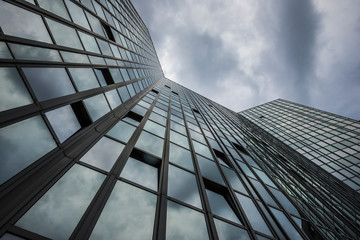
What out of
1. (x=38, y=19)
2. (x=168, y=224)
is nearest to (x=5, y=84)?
(x=38, y=19)

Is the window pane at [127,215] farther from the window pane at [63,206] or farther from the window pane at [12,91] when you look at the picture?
the window pane at [12,91]

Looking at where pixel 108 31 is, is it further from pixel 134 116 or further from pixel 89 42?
pixel 134 116

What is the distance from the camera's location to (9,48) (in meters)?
5.57

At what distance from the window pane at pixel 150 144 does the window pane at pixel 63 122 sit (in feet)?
9.52

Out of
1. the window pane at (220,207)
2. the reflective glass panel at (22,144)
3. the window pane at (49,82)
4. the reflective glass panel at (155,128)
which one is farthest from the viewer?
the reflective glass panel at (155,128)

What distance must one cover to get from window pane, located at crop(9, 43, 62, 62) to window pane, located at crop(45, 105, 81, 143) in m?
1.90

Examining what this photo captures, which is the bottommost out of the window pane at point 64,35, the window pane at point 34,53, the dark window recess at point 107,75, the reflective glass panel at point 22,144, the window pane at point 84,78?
the reflective glass panel at point 22,144

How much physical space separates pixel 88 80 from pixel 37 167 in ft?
19.5

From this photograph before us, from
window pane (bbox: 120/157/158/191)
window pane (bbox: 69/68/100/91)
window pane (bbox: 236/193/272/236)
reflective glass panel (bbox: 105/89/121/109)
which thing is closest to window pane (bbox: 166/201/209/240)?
window pane (bbox: 120/157/158/191)

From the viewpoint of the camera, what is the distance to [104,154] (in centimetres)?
715

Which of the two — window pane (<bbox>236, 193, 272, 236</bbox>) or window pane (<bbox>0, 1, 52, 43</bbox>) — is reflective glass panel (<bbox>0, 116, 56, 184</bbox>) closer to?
window pane (<bbox>0, 1, 52, 43</bbox>)

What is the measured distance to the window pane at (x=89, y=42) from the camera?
Answer: 10763 millimetres

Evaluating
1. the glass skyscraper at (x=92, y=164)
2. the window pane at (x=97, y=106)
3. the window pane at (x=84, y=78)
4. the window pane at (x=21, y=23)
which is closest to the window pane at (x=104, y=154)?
the glass skyscraper at (x=92, y=164)

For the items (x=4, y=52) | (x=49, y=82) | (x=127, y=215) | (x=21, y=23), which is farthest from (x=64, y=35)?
(x=127, y=215)
